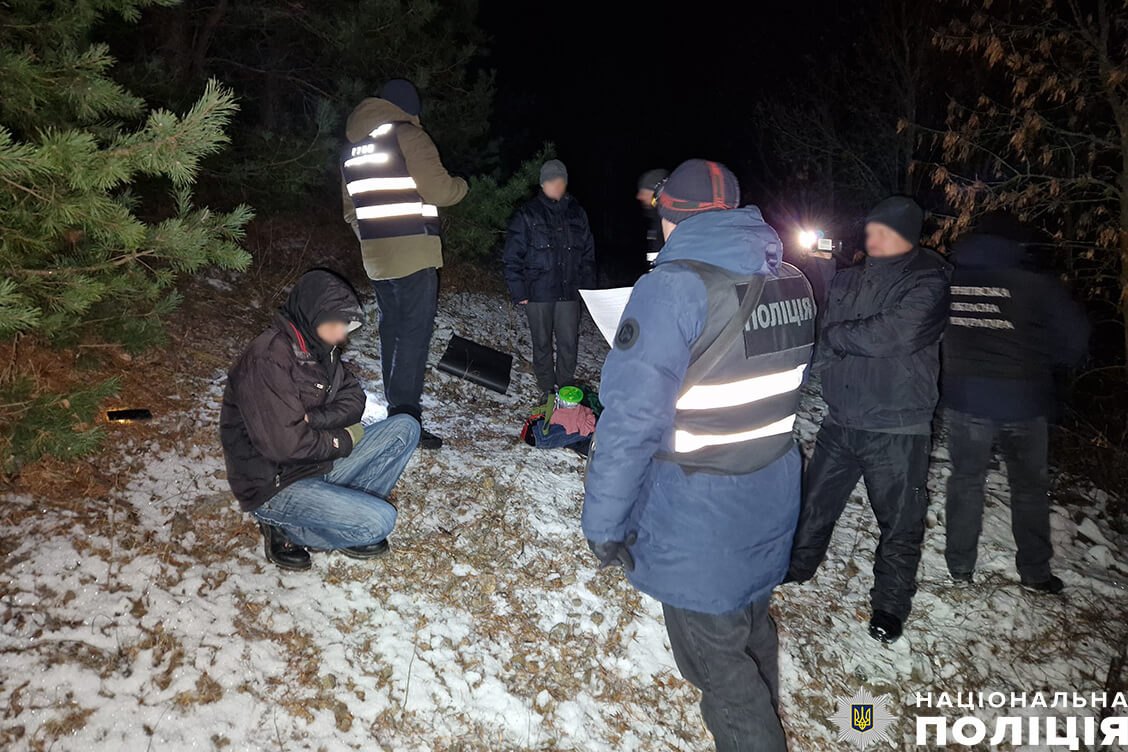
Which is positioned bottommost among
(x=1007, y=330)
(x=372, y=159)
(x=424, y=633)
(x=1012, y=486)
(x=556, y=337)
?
(x=424, y=633)

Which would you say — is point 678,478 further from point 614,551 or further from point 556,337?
point 556,337

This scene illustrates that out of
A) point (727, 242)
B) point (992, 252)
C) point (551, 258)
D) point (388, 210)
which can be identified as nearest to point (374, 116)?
point (388, 210)

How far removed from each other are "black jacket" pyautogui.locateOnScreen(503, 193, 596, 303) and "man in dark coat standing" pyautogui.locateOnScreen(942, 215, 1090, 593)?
2.91 meters

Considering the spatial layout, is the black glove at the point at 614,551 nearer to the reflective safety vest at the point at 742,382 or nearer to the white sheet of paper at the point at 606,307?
the reflective safety vest at the point at 742,382

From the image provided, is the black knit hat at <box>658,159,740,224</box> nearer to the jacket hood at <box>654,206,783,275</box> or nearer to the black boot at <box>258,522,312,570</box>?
the jacket hood at <box>654,206,783,275</box>

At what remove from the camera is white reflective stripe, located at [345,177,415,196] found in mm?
4137

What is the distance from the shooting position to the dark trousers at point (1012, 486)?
3930 mm

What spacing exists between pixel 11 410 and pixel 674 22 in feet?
101

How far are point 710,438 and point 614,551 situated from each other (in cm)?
50

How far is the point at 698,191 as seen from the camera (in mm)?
2137

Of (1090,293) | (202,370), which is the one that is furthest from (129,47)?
(1090,293)

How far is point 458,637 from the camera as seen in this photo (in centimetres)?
316

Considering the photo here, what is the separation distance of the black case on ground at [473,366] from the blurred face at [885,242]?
3707 mm

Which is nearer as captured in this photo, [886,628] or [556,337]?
[886,628]
